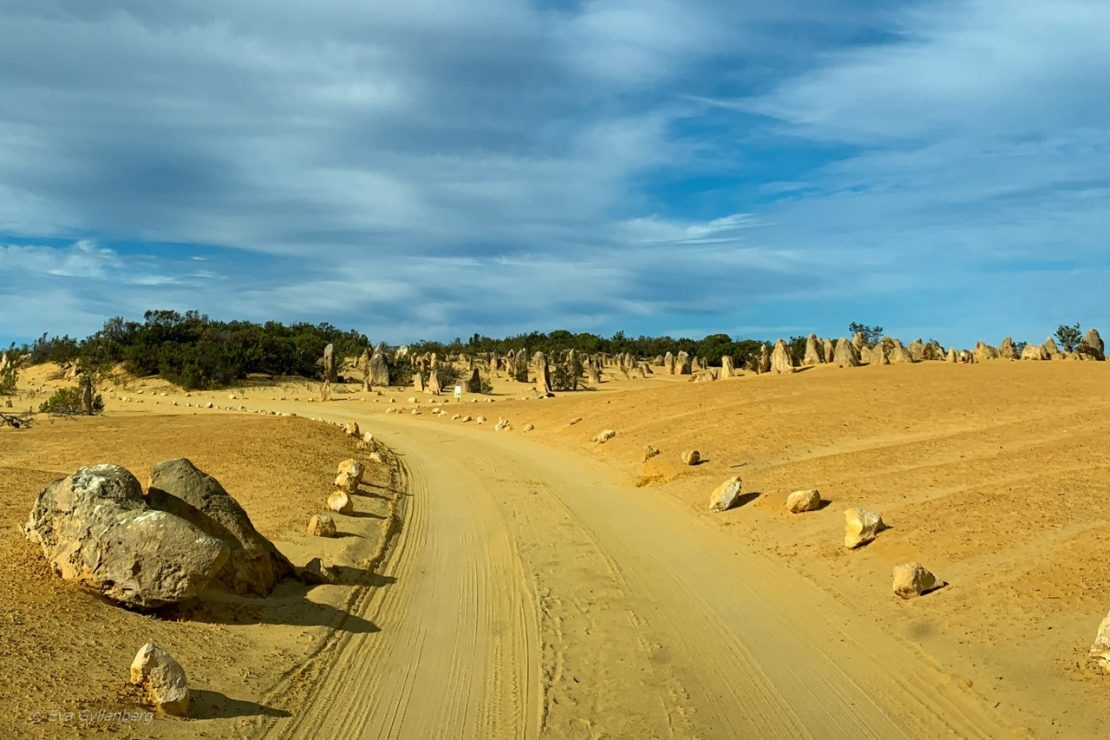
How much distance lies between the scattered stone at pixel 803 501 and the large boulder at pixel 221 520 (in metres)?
8.83

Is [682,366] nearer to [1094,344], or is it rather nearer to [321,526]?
[1094,344]

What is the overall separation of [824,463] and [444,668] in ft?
39.2

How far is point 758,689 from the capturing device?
7465mm

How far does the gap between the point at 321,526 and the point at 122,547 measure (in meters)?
5.16

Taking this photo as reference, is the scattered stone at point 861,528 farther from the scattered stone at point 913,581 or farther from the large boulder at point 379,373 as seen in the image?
the large boulder at point 379,373

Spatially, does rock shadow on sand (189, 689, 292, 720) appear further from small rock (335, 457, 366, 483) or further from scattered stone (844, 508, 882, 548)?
small rock (335, 457, 366, 483)

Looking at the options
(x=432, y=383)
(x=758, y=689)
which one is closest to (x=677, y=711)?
(x=758, y=689)

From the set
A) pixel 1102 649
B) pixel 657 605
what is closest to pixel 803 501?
pixel 657 605

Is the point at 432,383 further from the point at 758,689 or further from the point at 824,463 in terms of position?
the point at 758,689

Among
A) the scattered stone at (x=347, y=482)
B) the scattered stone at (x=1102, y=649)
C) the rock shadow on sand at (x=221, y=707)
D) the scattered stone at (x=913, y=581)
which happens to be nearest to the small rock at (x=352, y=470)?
the scattered stone at (x=347, y=482)

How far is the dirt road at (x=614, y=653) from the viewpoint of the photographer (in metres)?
6.72

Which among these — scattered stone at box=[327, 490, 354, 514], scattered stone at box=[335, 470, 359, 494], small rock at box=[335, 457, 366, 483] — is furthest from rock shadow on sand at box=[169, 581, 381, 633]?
small rock at box=[335, 457, 366, 483]

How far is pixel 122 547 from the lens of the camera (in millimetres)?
7418

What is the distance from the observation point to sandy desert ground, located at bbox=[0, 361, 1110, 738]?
22.0 ft
